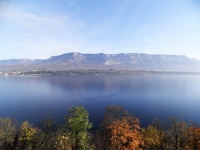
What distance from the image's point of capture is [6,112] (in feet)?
395

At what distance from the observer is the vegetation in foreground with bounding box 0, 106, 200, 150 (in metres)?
39.3

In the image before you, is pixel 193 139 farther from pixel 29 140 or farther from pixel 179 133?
pixel 29 140

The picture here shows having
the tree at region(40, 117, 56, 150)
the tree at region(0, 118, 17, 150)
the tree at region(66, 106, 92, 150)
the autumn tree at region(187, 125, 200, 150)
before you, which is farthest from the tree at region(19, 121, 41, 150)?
the autumn tree at region(187, 125, 200, 150)

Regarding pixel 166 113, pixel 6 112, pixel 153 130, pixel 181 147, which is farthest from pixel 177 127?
pixel 6 112

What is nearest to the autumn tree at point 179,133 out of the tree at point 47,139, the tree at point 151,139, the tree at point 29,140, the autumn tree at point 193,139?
the autumn tree at point 193,139

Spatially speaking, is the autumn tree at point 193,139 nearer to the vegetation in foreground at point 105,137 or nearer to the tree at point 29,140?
the vegetation in foreground at point 105,137

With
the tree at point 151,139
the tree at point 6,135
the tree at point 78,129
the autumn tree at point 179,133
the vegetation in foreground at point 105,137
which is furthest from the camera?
the tree at point 6,135

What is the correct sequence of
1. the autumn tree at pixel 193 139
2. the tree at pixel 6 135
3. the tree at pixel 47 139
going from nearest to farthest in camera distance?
the autumn tree at pixel 193 139
the tree at pixel 47 139
the tree at pixel 6 135

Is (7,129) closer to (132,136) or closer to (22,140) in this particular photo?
(22,140)

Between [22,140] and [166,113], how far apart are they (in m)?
85.0

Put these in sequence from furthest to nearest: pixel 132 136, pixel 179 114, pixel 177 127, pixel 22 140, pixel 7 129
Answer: pixel 179 114 → pixel 7 129 → pixel 22 140 → pixel 177 127 → pixel 132 136

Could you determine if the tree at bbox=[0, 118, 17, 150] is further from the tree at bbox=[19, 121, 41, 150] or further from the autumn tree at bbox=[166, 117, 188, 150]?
the autumn tree at bbox=[166, 117, 188, 150]

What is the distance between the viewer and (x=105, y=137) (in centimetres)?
4700

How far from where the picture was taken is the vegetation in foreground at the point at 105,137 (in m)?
39.3
